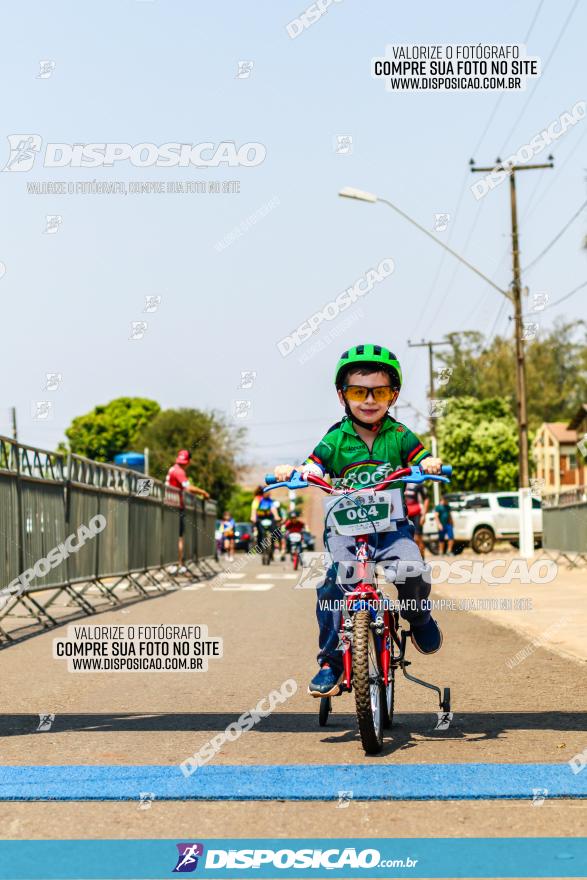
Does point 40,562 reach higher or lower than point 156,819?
higher

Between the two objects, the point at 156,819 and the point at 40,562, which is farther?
the point at 40,562

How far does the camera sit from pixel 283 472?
21.6 feet

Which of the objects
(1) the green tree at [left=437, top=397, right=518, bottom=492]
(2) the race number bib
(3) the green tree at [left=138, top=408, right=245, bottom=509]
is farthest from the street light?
(1) the green tree at [left=437, top=397, right=518, bottom=492]

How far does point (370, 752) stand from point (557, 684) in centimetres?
297

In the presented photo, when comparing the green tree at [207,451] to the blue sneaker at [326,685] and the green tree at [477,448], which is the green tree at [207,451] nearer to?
the green tree at [477,448]

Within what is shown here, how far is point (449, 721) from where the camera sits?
23.4 ft

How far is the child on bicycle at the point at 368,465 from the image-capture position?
6.39m

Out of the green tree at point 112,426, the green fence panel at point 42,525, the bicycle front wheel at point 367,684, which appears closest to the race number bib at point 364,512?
the bicycle front wheel at point 367,684

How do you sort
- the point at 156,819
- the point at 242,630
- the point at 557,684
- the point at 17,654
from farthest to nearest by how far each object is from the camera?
1. the point at 242,630
2. the point at 17,654
3. the point at 557,684
4. the point at 156,819

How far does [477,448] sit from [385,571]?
60.2 metres

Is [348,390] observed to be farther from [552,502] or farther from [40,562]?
[552,502]

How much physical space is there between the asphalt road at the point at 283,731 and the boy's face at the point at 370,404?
1.61 meters

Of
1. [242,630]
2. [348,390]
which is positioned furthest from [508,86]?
[348,390]

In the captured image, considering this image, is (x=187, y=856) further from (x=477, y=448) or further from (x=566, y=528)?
(x=477, y=448)
